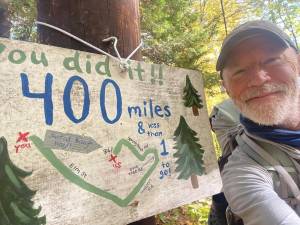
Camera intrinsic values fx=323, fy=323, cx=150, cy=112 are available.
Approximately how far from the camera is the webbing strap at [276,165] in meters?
1.14

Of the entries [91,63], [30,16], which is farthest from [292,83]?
[30,16]

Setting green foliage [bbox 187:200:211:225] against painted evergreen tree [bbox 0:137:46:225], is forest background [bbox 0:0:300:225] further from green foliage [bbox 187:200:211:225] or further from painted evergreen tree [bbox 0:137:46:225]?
painted evergreen tree [bbox 0:137:46:225]

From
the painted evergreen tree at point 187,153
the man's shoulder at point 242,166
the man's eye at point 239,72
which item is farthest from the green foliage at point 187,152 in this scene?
the man's eye at point 239,72

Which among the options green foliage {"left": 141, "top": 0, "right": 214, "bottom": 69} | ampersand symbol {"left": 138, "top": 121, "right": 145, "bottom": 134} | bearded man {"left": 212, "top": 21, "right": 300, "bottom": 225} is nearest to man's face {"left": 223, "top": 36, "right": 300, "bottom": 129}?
bearded man {"left": 212, "top": 21, "right": 300, "bottom": 225}

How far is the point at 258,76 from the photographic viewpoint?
4.42 ft

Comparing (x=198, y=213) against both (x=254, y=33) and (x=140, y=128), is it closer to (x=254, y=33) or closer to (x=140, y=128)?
(x=254, y=33)

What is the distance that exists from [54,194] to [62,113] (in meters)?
0.22

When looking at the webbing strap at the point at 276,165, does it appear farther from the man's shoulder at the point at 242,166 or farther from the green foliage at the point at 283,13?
the green foliage at the point at 283,13

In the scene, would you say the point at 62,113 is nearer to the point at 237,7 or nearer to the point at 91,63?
the point at 91,63

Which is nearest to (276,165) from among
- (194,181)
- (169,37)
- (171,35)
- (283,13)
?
(194,181)

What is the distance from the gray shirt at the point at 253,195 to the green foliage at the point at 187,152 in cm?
13

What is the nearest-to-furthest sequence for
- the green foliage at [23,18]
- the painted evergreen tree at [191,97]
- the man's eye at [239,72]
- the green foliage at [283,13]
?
1. the painted evergreen tree at [191,97]
2. the man's eye at [239,72]
3. the green foliage at [23,18]
4. the green foliage at [283,13]

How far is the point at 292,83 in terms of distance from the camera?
4.52ft

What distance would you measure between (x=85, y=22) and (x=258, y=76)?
2.41 feet
